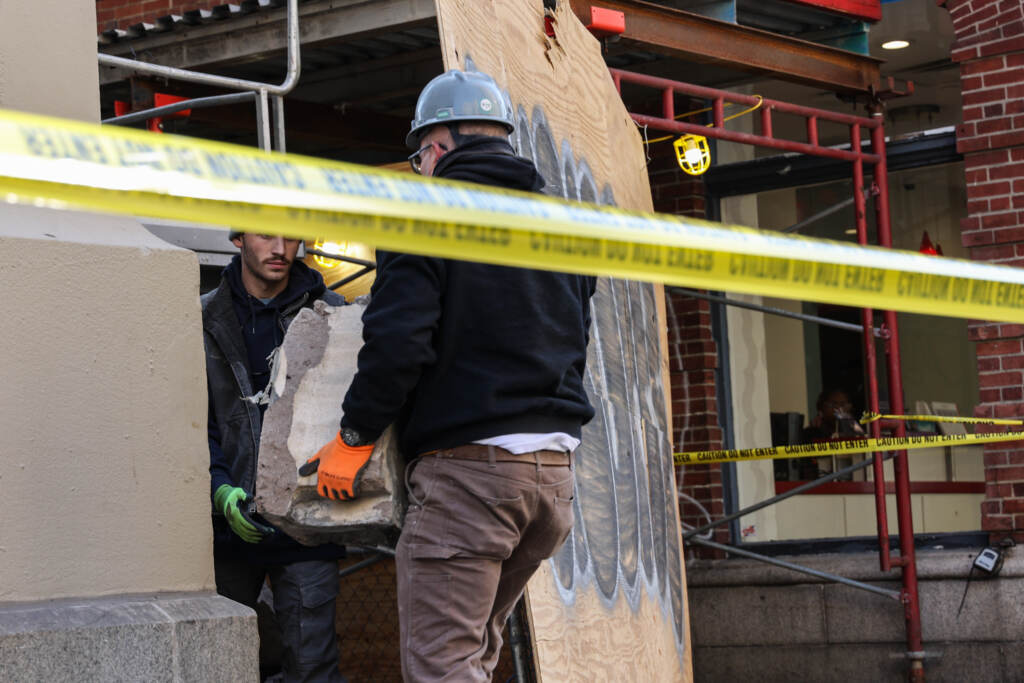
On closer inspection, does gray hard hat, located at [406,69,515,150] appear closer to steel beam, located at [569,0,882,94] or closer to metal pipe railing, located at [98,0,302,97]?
metal pipe railing, located at [98,0,302,97]

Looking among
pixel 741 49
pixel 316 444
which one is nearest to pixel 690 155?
pixel 741 49

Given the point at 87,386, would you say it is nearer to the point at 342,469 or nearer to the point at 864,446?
the point at 342,469

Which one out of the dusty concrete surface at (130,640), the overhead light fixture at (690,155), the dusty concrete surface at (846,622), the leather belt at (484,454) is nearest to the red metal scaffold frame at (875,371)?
the dusty concrete surface at (846,622)

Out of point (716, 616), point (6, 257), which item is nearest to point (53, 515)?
point (6, 257)

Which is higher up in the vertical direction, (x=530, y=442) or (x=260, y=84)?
(x=260, y=84)

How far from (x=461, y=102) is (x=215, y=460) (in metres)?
1.67

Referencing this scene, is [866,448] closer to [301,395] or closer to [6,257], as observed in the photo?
[301,395]

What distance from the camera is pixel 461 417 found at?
339 cm

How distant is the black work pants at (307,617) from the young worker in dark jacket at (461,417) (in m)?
1.19

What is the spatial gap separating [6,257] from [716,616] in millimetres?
5858

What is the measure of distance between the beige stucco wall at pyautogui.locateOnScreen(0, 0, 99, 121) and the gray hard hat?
111cm

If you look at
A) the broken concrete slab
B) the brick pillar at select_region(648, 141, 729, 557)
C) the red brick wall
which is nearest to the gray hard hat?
the broken concrete slab

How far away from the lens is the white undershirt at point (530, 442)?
135 inches

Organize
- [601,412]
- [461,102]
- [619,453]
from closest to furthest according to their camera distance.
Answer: [461,102]
[601,412]
[619,453]
